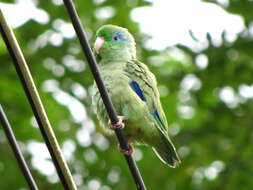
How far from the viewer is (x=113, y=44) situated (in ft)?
15.8

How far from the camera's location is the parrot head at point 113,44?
4.73m

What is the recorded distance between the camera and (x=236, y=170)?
21.7ft

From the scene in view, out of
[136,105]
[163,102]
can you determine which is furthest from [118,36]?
[163,102]

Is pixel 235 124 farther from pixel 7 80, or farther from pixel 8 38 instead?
pixel 8 38

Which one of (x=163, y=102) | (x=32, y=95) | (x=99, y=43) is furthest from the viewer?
(x=163, y=102)

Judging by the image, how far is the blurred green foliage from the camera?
21.3ft

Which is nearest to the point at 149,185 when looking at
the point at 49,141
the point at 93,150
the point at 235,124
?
the point at 93,150

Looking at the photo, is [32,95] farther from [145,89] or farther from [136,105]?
[145,89]

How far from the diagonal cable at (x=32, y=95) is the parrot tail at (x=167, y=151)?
1696 millimetres

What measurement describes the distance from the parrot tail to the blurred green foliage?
6.84 feet

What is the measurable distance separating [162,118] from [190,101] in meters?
2.60

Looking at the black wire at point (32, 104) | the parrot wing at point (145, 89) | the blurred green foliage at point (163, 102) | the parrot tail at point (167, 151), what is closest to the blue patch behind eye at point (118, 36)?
the parrot wing at point (145, 89)

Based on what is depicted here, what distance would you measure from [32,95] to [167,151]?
1974mm

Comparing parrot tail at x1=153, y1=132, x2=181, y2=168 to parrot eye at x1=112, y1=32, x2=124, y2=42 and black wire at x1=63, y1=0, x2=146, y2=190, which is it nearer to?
parrot eye at x1=112, y1=32, x2=124, y2=42
